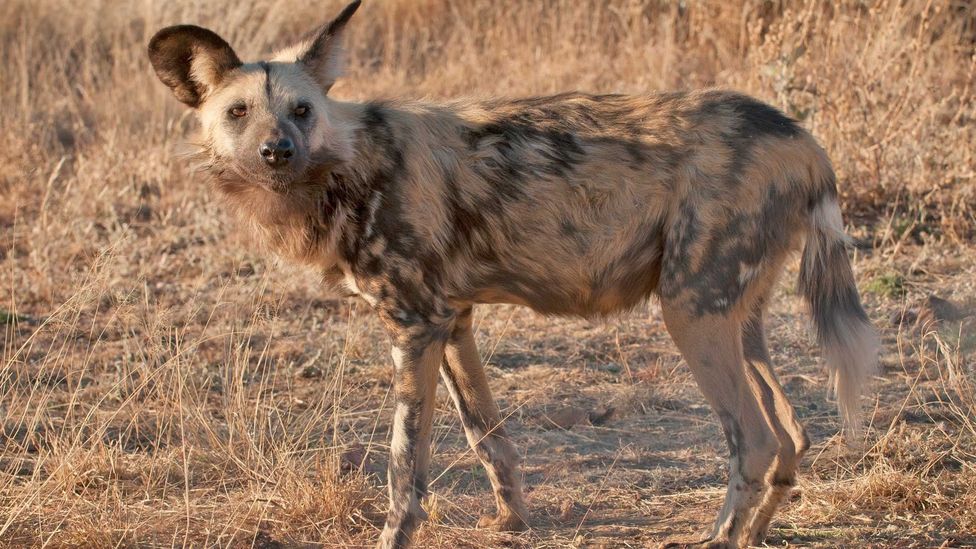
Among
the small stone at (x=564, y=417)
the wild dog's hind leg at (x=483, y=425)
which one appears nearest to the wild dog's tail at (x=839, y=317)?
the wild dog's hind leg at (x=483, y=425)

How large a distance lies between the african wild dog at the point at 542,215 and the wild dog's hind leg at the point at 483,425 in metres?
0.11

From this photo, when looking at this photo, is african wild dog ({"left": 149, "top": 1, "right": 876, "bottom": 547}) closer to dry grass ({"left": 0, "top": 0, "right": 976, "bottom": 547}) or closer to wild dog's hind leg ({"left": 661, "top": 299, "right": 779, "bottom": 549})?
wild dog's hind leg ({"left": 661, "top": 299, "right": 779, "bottom": 549})

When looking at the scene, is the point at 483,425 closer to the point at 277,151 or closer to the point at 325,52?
the point at 277,151

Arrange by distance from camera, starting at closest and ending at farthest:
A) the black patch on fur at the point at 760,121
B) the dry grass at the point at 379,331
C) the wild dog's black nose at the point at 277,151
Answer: the wild dog's black nose at the point at 277,151
the black patch on fur at the point at 760,121
the dry grass at the point at 379,331

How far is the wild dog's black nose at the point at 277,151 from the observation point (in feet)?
10.8

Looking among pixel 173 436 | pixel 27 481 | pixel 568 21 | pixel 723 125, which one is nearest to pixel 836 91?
pixel 568 21

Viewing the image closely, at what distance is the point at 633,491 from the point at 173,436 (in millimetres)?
1704

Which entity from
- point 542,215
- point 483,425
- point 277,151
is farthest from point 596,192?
point 277,151

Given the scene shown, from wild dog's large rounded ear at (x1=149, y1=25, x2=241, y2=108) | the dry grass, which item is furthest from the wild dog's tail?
wild dog's large rounded ear at (x1=149, y1=25, x2=241, y2=108)

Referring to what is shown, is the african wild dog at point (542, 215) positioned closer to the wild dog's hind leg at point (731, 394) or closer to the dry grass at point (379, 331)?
the wild dog's hind leg at point (731, 394)

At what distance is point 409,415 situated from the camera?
11.1 feet

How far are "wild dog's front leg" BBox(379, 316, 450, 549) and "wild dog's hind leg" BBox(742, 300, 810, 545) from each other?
1.01 metres

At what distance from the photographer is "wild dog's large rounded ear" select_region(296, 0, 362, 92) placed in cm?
359

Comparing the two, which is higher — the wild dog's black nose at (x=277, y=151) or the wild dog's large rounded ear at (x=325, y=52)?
the wild dog's large rounded ear at (x=325, y=52)
